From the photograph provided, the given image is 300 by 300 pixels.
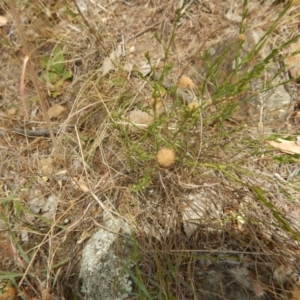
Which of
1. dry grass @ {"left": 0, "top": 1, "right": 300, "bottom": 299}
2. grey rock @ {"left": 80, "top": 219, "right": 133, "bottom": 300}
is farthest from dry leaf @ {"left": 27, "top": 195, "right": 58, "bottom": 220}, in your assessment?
grey rock @ {"left": 80, "top": 219, "right": 133, "bottom": 300}

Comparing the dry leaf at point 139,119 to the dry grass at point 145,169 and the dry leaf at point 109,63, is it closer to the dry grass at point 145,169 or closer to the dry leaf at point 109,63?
the dry grass at point 145,169

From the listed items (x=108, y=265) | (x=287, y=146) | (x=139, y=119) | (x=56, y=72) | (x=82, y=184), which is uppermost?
(x=56, y=72)

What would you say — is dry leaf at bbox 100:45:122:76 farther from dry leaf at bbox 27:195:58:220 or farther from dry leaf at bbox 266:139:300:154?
dry leaf at bbox 266:139:300:154

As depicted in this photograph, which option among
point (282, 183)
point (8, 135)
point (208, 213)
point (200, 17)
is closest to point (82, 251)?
point (208, 213)

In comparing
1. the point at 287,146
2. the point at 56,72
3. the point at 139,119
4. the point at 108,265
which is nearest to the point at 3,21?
the point at 56,72

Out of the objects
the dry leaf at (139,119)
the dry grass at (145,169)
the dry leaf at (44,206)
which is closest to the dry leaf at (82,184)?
the dry grass at (145,169)

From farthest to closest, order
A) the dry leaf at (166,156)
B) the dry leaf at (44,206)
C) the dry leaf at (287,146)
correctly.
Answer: the dry leaf at (44,206) → the dry leaf at (287,146) → the dry leaf at (166,156)

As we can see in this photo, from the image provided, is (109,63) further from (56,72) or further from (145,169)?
(145,169)

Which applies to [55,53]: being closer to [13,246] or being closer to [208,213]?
[13,246]
